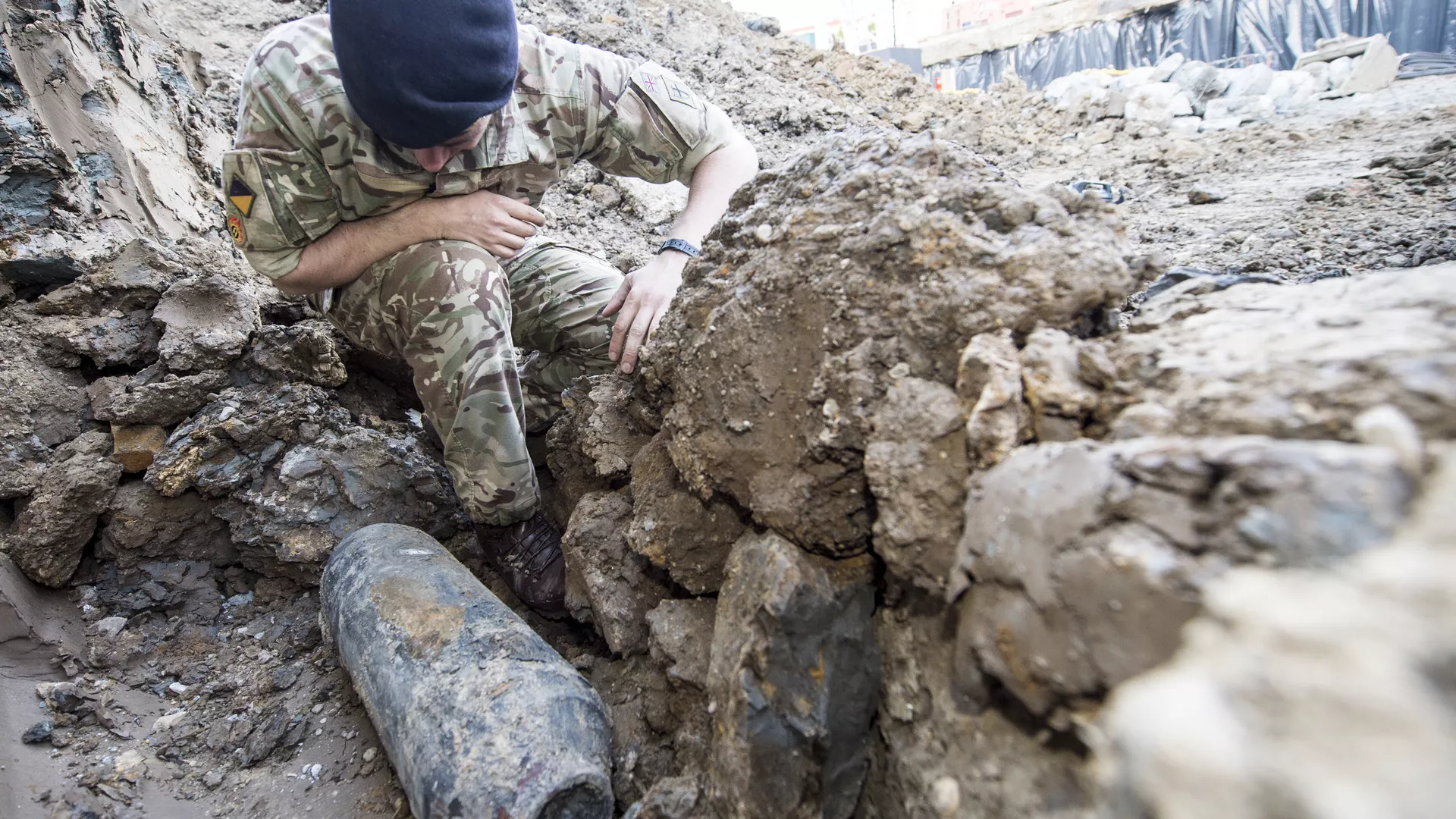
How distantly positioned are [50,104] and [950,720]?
11.4 feet

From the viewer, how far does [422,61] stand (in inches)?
64.3

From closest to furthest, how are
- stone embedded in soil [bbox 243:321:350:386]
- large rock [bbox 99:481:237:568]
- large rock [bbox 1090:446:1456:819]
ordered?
A: large rock [bbox 1090:446:1456:819], large rock [bbox 99:481:237:568], stone embedded in soil [bbox 243:321:350:386]

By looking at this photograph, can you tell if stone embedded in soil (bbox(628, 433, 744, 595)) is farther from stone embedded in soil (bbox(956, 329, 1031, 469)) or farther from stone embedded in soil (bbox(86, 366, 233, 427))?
stone embedded in soil (bbox(86, 366, 233, 427))

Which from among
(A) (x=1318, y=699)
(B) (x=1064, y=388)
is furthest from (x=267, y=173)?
(A) (x=1318, y=699)

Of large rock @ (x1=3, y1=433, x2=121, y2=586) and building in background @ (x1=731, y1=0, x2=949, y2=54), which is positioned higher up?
building in background @ (x1=731, y1=0, x2=949, y2=54)

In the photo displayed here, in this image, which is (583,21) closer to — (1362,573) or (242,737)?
(242,737)

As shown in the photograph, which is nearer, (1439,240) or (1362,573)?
(1362,573)

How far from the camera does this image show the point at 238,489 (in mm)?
2217

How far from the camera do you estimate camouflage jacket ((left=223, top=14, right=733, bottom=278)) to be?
1886 mm

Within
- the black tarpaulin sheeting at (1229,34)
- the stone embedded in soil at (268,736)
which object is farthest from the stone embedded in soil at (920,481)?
the black tarpaulin sheeting at (1229,34)

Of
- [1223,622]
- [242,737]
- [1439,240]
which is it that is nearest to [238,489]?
[242,737]

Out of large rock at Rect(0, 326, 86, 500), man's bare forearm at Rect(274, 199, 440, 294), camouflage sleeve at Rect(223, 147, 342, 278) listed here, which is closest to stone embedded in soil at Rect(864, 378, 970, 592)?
man's bare forearm at Rect(274, 199, 440, 294)

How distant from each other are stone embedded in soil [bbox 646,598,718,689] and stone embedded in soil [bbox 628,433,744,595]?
44mm

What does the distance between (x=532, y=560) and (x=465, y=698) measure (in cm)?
65
